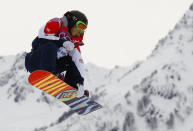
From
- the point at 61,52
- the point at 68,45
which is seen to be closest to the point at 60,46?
the point at 61,52

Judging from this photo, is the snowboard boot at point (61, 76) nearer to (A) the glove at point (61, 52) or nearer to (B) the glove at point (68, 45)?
(A) the glove at point (61, 52)

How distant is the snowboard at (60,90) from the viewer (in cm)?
1138

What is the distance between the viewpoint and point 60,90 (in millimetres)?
12062

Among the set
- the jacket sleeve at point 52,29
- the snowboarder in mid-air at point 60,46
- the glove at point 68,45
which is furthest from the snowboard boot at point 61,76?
the jacket sleeve at point 52,29

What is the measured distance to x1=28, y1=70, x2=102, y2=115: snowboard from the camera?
448 inches

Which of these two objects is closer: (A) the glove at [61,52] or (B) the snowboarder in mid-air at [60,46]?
(B) the snowboarder in mid-air at [60,46]

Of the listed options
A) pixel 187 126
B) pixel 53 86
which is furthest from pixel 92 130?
pixel 53 86

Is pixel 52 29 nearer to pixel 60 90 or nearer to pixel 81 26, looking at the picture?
pixel 81 26

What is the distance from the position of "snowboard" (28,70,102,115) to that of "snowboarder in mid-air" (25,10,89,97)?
0.23 metres

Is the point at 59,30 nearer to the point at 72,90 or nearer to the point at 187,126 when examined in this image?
the point at 72,90

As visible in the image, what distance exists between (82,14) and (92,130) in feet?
624

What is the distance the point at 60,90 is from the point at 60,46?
1786mm

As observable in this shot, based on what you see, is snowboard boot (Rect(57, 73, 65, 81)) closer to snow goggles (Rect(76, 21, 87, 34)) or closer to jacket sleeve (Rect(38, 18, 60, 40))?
jacket sleeve (Rect(38, 18, 60, 40))

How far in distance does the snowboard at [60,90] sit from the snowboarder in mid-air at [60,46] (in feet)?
0.75
